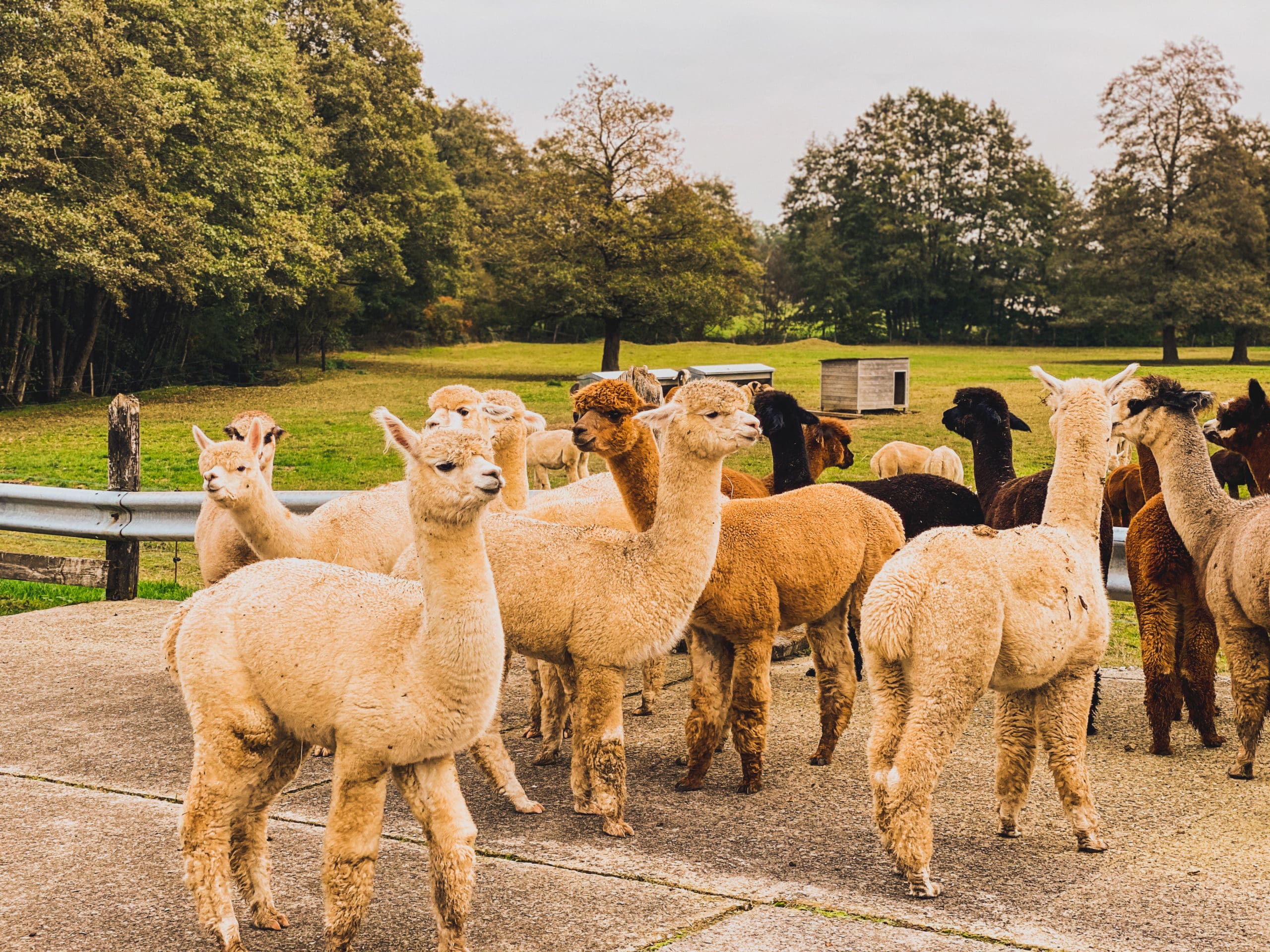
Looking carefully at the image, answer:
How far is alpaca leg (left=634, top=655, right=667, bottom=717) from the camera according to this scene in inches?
290

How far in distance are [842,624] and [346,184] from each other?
148 feet

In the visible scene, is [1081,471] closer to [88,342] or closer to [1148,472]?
[1148,472]

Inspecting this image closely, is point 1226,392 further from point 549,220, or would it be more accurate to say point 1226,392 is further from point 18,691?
point 18,691

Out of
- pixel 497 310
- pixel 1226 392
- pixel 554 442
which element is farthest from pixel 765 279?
pixel 554 442

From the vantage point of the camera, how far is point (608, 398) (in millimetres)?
6086

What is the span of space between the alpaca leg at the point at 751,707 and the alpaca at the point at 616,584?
1.97 ft

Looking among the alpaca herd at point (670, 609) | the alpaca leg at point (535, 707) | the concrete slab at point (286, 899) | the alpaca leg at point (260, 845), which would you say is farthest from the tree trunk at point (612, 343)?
the alpaca leg at point (260, 845)

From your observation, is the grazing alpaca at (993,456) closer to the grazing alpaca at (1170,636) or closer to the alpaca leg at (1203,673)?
the grazing alpaca at (1170,636)

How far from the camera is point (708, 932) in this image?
4.12m

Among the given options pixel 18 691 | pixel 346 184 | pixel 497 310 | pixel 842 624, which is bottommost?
pixel 18 691

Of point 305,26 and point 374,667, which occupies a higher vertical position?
point 305,26

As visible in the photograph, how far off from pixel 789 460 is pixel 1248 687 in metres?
3.40

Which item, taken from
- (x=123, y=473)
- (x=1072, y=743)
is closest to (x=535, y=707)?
(x=1072, y=743)

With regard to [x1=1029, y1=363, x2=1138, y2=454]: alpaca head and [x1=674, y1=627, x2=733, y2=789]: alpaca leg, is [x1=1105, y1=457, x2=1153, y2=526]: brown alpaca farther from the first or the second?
[x1=674, y1=627, x2=733, y2=789]: alpaca leg
